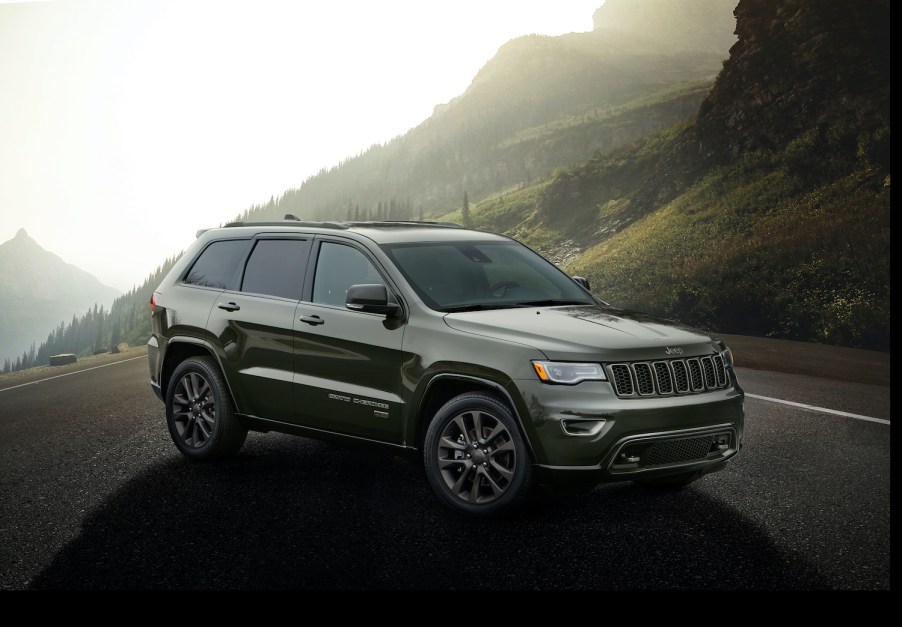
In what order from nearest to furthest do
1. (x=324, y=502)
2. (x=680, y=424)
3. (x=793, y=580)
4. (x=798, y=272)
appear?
(x=793, y=580) → (x=680, y=424) → (x=324, y=502) → (x=798, y=272)

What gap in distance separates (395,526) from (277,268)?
243 cm

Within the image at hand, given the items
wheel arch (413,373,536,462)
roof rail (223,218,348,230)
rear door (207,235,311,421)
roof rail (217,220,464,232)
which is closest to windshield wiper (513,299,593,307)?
wheel arch (413,373,536,462)

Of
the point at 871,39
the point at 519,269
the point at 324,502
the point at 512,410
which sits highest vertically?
the point at 871,39

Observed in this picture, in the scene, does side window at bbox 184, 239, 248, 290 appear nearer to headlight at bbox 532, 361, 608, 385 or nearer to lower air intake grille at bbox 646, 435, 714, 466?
headlight at bbox 532, 361, 608, 385

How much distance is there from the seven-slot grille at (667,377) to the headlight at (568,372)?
80 mm

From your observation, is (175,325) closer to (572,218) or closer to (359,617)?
(359,617)

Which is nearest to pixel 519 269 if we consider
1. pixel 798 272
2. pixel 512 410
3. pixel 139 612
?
pixel 512 410

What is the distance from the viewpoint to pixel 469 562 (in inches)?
193

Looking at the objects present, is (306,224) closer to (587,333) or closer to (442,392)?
(442,392)

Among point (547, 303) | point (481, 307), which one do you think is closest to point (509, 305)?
point (481, 307)

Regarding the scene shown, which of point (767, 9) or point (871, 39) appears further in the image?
point (767, 9)

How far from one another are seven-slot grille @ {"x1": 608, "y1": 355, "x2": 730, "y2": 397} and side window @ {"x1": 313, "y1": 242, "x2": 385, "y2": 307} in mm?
2076

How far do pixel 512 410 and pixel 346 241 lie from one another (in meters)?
2.06

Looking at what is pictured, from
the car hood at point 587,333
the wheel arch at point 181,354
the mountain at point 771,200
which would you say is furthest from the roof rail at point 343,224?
the mountain at point 771,200
